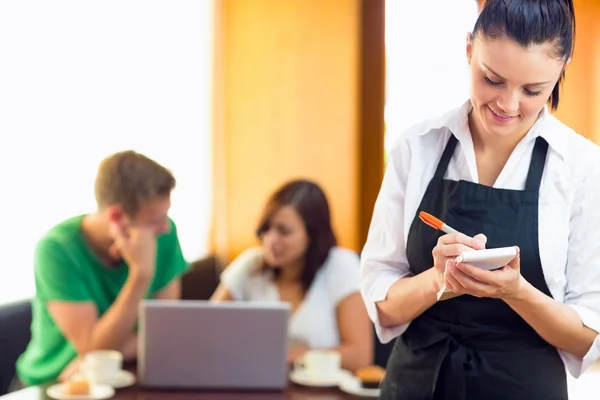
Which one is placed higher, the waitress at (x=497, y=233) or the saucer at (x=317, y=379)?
the waitress at (x=497, y=233)

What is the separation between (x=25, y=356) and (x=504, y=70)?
5.86 ft

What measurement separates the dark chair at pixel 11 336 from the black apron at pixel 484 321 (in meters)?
1.48

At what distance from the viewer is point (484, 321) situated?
1.27 m

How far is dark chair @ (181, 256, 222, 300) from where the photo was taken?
361cm

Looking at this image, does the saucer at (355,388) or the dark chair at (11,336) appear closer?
the saucer at (355,388)

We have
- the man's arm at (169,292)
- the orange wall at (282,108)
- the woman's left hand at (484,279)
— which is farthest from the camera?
the orange wall at (282,108)

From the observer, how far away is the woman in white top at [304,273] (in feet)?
9.18

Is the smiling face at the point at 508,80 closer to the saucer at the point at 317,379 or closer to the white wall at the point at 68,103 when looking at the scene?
the saucer at the point at 317,379

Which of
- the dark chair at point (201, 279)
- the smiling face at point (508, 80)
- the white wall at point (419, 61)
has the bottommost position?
the dark chair at point (201, 279)

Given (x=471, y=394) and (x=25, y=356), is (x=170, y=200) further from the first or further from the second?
(x=471, y=394)

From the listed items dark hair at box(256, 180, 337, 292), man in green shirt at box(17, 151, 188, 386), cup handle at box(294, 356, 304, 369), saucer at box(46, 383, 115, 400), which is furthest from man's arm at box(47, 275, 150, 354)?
dark hair at box(256, 180, 337, 292)

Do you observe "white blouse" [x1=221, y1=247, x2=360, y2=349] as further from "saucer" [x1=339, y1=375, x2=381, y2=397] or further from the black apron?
the black apron

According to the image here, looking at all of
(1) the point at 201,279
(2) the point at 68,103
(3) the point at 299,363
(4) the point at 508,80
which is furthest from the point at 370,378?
(1) the point at 201,279

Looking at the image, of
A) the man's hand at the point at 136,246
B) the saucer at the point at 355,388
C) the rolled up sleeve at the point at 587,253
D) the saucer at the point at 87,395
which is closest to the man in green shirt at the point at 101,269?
the man's hand at the point at 136,246
